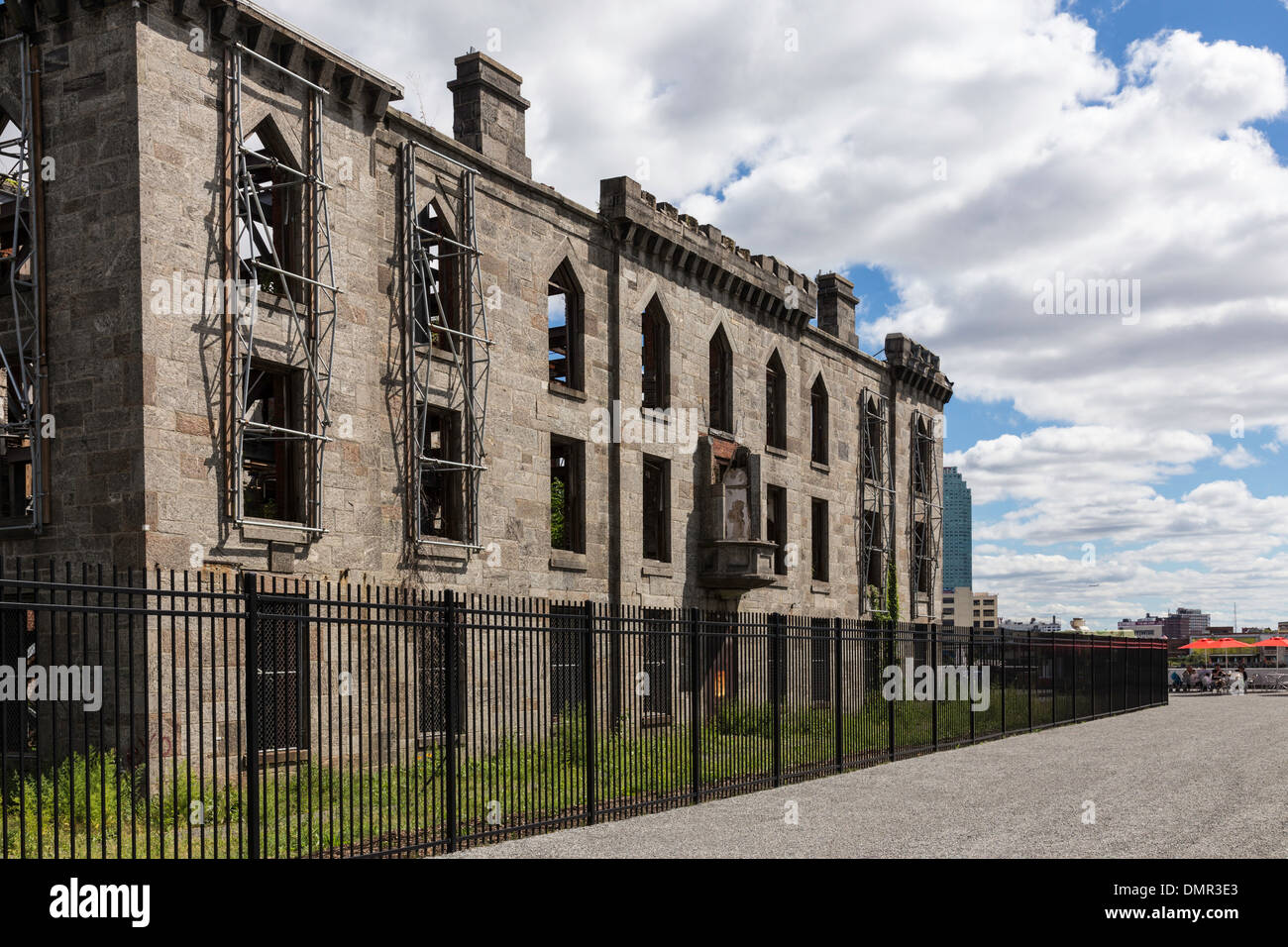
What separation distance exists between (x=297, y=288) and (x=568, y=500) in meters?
8.52

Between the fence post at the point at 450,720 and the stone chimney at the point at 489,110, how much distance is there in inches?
522

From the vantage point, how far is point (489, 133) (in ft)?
75.9

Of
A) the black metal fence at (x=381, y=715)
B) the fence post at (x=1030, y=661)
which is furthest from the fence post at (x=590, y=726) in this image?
the fence post at (x=1030, y=661)

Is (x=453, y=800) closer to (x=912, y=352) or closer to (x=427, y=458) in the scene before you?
(x=427, y=458)

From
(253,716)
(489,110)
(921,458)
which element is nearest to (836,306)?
(921,458)

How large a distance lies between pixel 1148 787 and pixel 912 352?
26049 millimetres

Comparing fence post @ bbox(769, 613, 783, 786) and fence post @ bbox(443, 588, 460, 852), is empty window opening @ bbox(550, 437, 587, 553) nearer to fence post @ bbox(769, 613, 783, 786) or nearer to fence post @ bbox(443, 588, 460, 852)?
fence post @ bbox(769, 613, 783, 786)

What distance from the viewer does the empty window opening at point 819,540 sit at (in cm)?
3547

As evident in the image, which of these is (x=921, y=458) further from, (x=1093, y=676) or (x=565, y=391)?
(x=565, y=391)

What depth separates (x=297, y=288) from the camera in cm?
1864

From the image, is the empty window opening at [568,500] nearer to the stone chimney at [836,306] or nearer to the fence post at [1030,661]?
the fence post at [1030,661]

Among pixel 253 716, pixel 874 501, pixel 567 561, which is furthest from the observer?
pixel 874 501

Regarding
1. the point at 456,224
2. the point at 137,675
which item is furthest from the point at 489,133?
the point at 137,675

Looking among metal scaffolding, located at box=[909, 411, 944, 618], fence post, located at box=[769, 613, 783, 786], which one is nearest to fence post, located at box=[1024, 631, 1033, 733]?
metal scaffolding, located at box=[909, 411, 944, 618]
